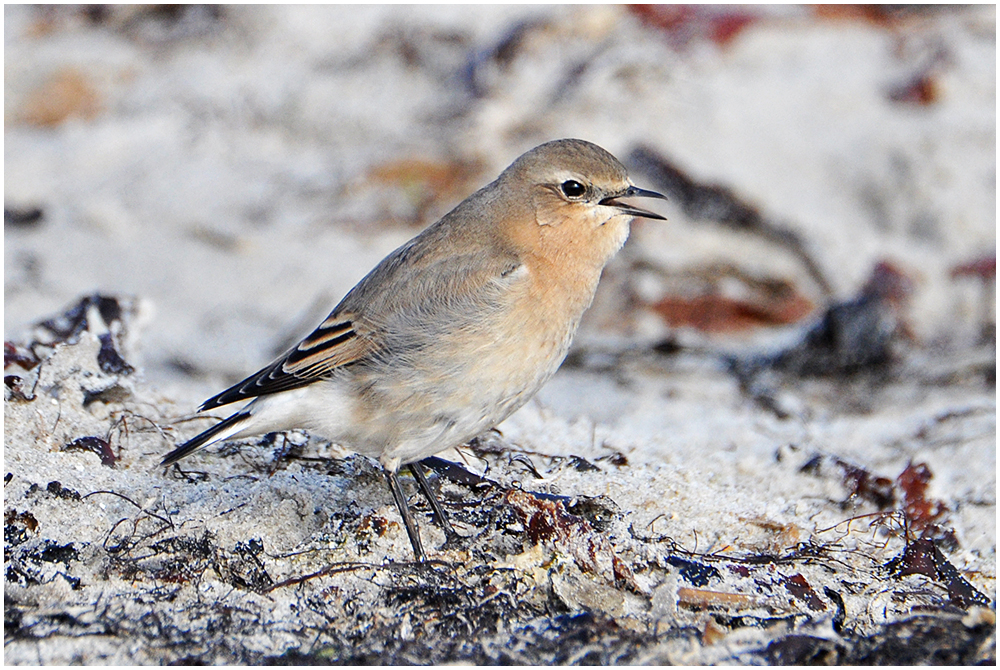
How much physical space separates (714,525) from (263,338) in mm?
3466

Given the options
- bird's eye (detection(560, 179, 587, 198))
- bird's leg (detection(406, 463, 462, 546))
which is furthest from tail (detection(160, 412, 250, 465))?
bird's eye (detection(560, 179, 587, 198))

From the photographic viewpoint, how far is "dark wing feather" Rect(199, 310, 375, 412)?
4.07 metres

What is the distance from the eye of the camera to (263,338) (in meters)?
6.41

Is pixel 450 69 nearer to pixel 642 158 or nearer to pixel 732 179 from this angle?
pixel 642 158

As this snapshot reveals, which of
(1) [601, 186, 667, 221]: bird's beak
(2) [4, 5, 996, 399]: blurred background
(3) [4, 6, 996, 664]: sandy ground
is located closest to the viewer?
(3) [4, 6, 996, 664]: sandy ground

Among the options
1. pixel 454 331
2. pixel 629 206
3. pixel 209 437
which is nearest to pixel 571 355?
pixel 629 206

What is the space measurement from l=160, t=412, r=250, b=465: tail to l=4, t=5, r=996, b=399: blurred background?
1.80 meters

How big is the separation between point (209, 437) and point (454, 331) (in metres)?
1.02

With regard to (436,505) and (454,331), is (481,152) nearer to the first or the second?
(454,331)

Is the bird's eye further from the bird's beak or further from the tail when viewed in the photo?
the tail

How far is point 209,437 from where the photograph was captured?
3791 millimetres

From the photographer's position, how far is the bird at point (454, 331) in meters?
3.90

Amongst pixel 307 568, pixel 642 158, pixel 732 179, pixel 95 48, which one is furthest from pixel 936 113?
pixel 95 48

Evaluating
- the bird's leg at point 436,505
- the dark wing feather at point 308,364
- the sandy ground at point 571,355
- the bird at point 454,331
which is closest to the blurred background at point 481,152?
the sandy ground at point 571,355
